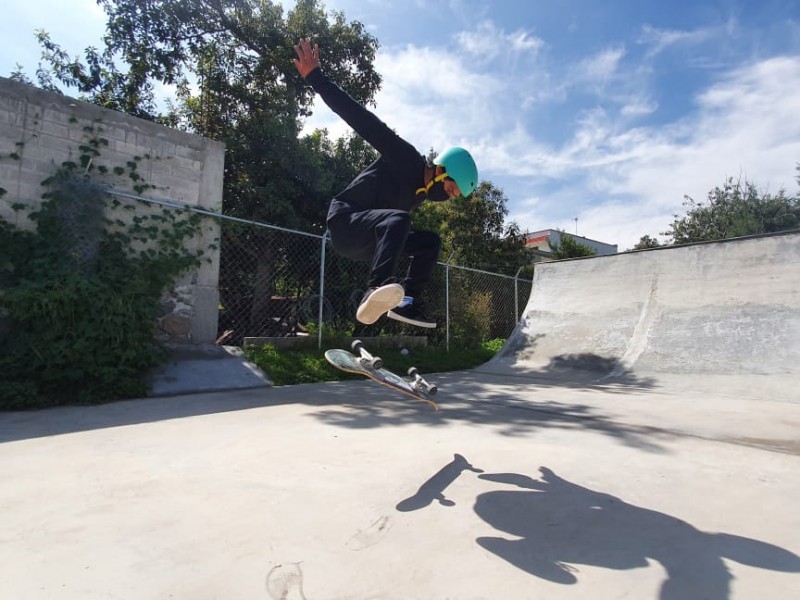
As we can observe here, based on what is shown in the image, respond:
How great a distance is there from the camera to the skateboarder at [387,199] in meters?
2.59

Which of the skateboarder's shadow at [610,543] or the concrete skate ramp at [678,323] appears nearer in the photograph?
the skateboarder's shadow at [610,543]

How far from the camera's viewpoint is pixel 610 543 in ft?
5.46

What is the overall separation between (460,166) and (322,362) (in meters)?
4.12

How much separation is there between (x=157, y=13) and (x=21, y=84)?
526cm

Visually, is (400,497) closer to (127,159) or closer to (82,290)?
(82,290)

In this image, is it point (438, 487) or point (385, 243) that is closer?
point (438, 487)

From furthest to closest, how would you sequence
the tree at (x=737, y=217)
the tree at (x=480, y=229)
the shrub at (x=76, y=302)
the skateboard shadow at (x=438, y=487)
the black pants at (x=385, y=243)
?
1. the tree at (x=737, y=217)
2. the tree at (x=480, y=229)
3. the shrub at (x=76, y=302)
4. the black pants at (x=385, y=243)
5. the skateboard shadow at (x=438, y=487)

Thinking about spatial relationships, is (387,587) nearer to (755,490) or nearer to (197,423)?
(755,490)

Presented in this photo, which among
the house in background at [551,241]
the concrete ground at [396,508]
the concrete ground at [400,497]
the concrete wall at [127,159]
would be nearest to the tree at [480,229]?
the concrete wall at [127,159]

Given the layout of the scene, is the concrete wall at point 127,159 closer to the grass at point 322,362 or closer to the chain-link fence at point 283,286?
the chain-link fence at point 283,286

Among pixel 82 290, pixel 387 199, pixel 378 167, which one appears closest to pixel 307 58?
pixel 378 167

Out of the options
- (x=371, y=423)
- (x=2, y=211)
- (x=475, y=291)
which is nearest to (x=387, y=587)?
(x=371, y=423)

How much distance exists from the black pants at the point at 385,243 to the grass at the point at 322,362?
319 cm

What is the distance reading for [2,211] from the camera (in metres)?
4.78
